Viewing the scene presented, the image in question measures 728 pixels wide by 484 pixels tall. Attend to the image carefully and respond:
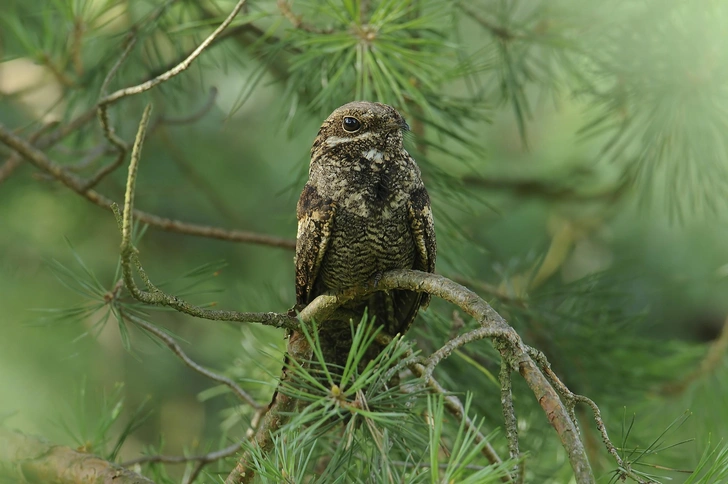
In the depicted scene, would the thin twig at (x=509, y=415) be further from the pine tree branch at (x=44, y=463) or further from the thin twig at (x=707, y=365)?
the thin twig at (x=707, y=365)

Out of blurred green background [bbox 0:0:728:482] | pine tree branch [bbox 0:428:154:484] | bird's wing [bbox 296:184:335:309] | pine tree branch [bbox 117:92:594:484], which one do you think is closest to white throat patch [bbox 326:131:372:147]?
bird's wing [bbox 296:184:335:309]

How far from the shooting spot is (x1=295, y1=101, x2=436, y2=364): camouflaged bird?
8.42 ft

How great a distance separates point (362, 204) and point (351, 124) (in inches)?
11.3

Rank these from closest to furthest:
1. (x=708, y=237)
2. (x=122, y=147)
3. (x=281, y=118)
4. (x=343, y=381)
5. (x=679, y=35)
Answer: (x=343, y=381)
(x=122, y=147)
(x=679, y=35)
(x=281, y=118)
(x=708, y=237)

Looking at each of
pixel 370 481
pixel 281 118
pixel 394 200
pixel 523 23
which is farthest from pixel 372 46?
pixel 370 481

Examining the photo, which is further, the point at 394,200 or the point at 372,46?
the point at 372,46

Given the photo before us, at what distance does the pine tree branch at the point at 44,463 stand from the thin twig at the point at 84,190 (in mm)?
987

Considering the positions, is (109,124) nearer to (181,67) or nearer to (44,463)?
(181,67)

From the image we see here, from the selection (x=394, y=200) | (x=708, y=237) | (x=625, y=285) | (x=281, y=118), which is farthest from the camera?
(x=708, y=237)

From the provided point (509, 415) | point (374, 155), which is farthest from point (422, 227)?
point (509, 415)

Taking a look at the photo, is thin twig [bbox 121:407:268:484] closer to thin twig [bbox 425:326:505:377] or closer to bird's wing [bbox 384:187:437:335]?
bird's wing [bbox 384:187:437:335]

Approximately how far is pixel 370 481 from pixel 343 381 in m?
0.27

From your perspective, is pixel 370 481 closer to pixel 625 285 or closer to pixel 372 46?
pixel 372 46

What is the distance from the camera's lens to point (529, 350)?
1.70 metres
